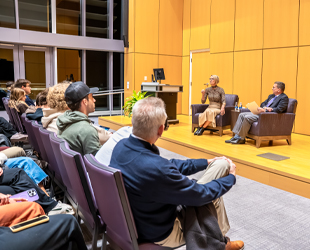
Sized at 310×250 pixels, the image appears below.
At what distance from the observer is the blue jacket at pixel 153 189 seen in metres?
1.37

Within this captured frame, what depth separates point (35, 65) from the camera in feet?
31.1

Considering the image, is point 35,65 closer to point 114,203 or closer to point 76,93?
point 76,93

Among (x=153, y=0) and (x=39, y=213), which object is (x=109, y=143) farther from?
(x=153, y=0)

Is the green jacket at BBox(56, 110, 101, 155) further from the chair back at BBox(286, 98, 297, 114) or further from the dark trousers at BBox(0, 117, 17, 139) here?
the chair back at BBox(286, 98, 297, 114)

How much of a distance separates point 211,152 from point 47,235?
355cm

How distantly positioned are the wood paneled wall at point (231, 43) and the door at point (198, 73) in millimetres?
95

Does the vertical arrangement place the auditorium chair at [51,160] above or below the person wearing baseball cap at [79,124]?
below

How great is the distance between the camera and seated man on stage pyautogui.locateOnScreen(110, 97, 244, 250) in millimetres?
1377

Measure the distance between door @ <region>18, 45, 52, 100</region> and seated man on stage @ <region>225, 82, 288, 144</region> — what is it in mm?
6964

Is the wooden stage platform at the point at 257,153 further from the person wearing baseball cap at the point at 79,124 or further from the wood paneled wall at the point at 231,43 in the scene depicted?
the person wearing baseball cap at the point at 79,124

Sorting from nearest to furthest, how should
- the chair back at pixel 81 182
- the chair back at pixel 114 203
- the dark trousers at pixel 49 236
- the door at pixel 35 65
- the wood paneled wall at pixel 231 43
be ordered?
the dark trousers at pixel 49 236, the chair back at pixel 114 203, the chair back at pixel 81 182, the wood paneled wall at pixel 231 43, the door at pixel 35 65

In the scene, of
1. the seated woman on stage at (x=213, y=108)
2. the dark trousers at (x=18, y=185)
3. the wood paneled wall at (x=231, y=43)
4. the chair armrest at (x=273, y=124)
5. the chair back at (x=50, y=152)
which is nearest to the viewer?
the dark trousers at (x=18, y=185)

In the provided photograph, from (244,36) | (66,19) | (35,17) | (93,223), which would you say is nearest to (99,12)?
(66,19)

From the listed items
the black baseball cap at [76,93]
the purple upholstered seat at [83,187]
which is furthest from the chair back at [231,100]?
the purple upholstered seat at [83,187]
